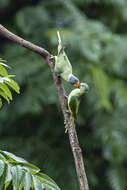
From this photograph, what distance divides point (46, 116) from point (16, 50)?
1.29 feet

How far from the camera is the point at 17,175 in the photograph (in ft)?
1.82

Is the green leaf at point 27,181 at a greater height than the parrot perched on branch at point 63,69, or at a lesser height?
lesser

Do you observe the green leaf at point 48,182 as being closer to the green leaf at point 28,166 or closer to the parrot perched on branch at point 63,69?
the green leaf at point 28,166

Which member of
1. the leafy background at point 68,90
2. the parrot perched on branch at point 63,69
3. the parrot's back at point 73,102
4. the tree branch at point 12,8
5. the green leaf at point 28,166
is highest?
the tree branch at point 12,8

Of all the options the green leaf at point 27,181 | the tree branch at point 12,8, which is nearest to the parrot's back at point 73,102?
the green leaf at point 27,181

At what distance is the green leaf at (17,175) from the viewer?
21.2 inches

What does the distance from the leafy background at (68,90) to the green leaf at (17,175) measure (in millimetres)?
1164

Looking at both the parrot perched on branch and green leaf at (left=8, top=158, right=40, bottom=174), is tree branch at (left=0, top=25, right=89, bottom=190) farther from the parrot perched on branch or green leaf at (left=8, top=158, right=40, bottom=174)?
green leaf at (left=8, top=158, right=40, bottom=174)

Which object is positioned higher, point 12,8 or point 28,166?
point 12,8

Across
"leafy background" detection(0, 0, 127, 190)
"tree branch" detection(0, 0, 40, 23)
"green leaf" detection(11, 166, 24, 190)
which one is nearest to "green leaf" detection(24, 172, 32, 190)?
"green leaf" detection(11, 166, 24, 190)

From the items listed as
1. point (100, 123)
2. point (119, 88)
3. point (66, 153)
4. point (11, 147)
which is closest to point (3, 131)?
point (11, 147)

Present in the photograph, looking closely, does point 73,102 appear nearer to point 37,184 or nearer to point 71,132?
point 71,132

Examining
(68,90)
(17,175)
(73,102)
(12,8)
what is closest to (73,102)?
(73,102)

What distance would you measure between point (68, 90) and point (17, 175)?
1.15 m
